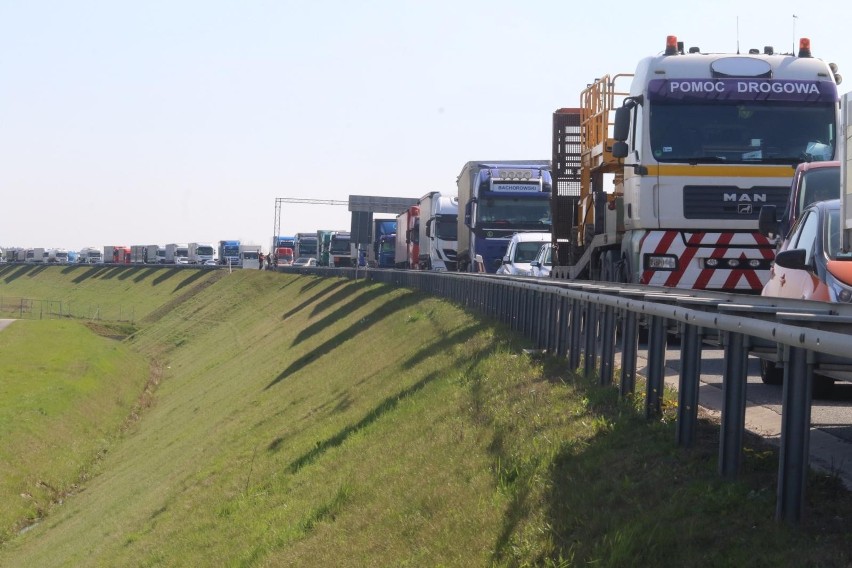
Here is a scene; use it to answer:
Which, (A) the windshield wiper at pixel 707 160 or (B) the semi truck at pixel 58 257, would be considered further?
(B) the semi truck at pixel 58 257

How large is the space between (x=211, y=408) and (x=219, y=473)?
46.8ft

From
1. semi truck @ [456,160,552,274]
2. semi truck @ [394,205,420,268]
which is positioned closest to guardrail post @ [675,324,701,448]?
semi truck @ [456,160,552,274]

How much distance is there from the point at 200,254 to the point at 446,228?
319 feet

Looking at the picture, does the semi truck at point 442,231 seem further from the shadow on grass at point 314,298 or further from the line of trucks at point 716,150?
the line of trucks at point 716,150

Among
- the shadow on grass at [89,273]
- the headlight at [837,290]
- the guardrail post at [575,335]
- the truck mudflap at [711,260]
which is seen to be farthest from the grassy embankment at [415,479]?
the shadow on grass at [89,273]

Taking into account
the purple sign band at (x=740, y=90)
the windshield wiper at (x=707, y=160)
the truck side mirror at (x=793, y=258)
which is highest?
the purple sign band at (x=740, y=90)

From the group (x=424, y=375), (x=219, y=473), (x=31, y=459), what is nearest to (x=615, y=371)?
(x=424, y=375)

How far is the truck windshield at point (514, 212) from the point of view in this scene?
126 feet

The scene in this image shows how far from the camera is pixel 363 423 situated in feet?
50.8

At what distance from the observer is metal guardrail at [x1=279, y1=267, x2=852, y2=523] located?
5801mm

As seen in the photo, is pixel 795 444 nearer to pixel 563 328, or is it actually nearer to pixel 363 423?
pixel 563 328

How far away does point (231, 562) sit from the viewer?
1156 cm

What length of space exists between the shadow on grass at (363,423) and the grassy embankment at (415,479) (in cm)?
6

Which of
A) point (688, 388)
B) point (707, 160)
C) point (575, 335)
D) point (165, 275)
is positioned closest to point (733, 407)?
point (688, 388)
